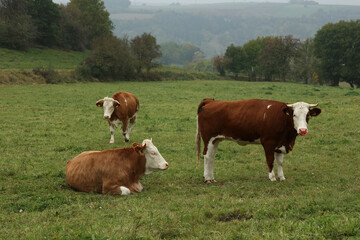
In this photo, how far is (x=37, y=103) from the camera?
84.2ft

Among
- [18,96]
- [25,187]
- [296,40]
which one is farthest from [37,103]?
[296,40]

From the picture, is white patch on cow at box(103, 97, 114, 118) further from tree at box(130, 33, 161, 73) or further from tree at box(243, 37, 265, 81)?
tree at box(243, 37, 265, 81)

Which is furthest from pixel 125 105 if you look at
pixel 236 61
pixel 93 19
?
pixel 236 61

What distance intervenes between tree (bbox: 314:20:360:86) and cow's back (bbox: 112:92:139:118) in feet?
174

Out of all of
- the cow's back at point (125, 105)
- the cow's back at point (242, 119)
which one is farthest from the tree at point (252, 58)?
the cow's back at point (242, 119)

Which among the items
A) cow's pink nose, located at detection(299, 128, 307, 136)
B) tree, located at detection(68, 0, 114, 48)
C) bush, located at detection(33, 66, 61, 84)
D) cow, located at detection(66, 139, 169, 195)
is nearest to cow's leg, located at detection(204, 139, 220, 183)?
cow, located at detection(66, 139, 169, 195)

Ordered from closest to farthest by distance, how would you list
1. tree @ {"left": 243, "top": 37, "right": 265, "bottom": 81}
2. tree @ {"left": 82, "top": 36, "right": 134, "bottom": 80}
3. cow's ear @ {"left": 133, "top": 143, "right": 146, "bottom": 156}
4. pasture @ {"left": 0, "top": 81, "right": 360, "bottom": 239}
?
pasture @ {"left": 0, "top": 81, "right": 360, "bottom": 239} → cow's ear @ {"left": 133, "top": 143, "right": 146, "bottom": 156} → tree @ {"left": 82, "top": 36, "right": 134, "bottom": 80} → tree @ {"left": 243, "top": 37, "right": 265, "bottom": 81}

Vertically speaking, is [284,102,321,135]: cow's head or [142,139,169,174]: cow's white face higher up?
[284,102,321,135]: cow's head

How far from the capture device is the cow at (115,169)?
27.3 feet

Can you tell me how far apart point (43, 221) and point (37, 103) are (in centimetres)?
2128

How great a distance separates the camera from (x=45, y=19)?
6381 centimetres

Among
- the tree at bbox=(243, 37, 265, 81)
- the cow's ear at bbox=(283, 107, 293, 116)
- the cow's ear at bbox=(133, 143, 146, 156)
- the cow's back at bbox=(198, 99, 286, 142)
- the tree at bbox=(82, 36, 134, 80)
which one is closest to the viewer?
the cow's ear at bbox=(133, 143, 146, 156)

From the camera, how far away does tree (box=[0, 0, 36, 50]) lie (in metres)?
53.8

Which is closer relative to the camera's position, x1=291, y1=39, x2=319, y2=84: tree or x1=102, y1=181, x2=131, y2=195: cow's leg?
x1=102, y1=181, x2=131, y2=195: cow's leg
